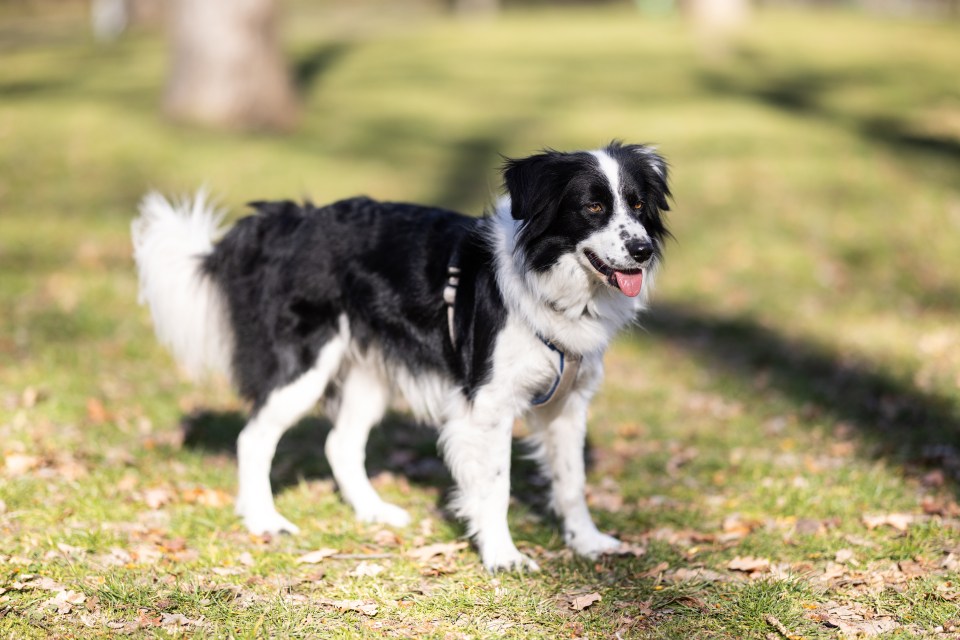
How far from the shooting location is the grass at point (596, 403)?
450 centimetres

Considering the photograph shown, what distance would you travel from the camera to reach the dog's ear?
15.3ft

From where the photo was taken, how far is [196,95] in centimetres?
1487

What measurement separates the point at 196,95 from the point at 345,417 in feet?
34.2

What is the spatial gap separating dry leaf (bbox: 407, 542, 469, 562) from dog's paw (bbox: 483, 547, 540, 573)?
0.29 meters

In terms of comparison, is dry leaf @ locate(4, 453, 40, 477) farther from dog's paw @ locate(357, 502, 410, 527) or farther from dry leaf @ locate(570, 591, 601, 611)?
dry leaf @ locate(570, 591, 601, 611)

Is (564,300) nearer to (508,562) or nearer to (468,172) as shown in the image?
(508,562)

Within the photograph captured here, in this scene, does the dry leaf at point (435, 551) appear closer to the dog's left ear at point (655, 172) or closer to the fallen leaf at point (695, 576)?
the fallen leaf at point (695, 576)

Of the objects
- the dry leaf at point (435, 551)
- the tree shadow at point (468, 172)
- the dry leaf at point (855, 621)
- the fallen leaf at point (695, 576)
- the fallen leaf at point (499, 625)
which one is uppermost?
the tree shadow at point (468, 172)

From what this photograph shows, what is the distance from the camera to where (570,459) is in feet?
17.3

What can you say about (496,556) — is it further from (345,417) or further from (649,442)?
(649,442)

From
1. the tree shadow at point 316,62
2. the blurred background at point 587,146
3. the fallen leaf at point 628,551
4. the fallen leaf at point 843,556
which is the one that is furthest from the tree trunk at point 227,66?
the fallen leaf at point 843,556

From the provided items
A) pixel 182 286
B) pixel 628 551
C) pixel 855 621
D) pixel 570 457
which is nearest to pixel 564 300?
pixel 570 457

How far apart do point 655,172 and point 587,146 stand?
11.2 meters

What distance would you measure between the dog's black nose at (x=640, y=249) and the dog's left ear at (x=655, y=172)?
413 millimetres
